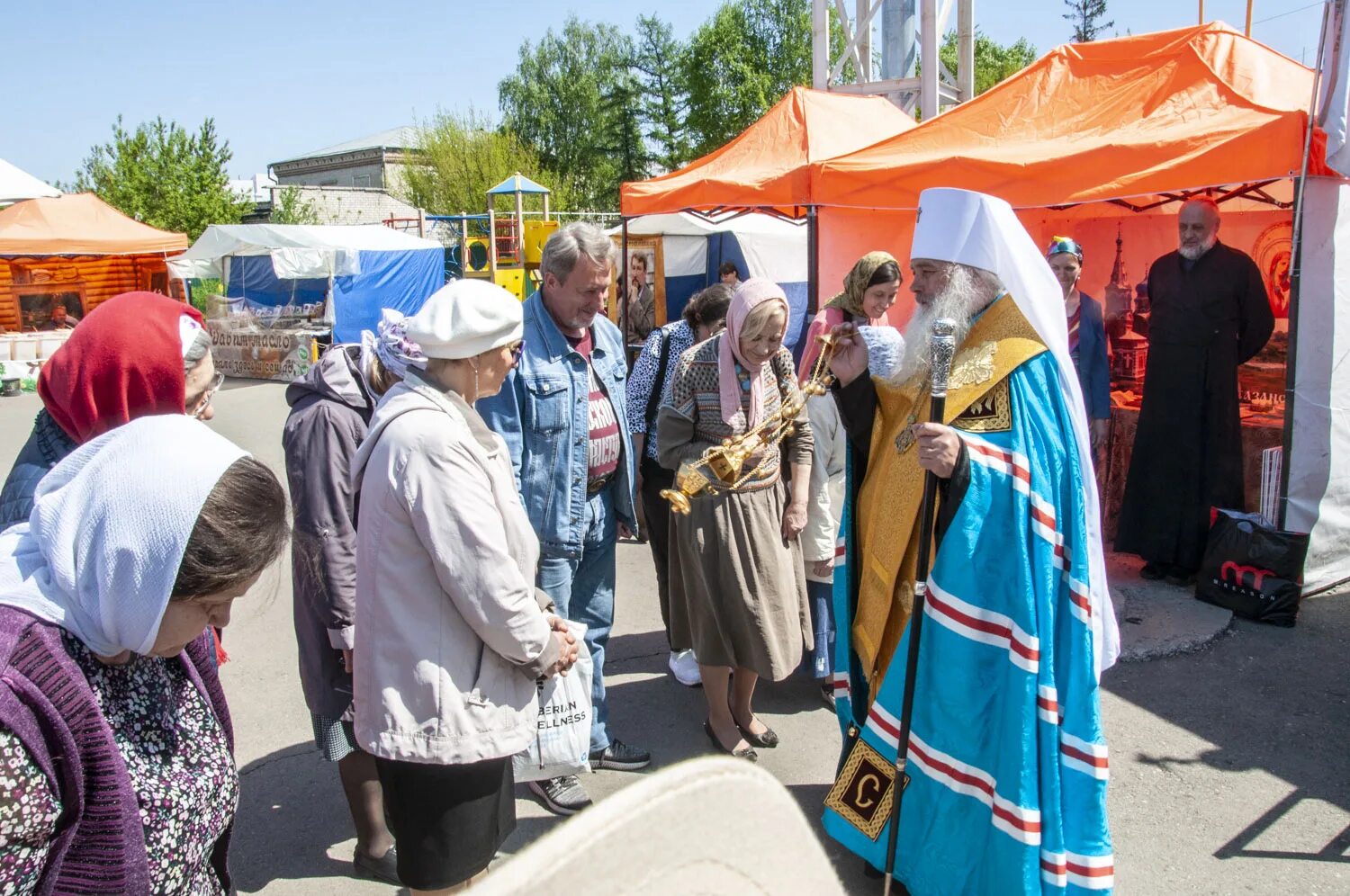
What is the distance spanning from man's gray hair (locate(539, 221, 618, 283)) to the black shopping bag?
399 cm

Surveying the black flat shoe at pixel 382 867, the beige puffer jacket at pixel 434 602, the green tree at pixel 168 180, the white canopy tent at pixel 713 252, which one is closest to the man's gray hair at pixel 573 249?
the beige puffer jacket at pixel 434 602

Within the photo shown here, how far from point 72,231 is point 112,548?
23.2 metres

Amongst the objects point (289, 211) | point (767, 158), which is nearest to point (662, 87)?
point (289, 211)

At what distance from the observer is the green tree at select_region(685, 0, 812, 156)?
49594 millimetres

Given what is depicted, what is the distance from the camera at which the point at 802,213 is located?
34.3ft

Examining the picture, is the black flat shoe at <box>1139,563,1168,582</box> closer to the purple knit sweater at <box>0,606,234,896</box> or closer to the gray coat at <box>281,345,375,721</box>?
the gray coat at <box>281,345,375,721</box>

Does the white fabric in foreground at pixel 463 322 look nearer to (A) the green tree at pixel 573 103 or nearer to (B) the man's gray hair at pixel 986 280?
(B) the man's gray hair at pixel 986 280

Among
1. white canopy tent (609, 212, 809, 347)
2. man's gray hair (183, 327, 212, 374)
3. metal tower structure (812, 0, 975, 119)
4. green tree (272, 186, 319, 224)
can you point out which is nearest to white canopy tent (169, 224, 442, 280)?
white canopy tent (609, 212, 809, 347)

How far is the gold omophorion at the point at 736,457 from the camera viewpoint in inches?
136

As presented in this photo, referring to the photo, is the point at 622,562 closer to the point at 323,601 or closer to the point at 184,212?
the point at 323,601

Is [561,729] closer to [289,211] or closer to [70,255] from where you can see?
[70,255]

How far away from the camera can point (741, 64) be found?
49.6m

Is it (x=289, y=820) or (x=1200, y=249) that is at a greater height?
(x=1200, y=249)

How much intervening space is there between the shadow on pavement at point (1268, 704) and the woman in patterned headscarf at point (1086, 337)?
63.3 inches
